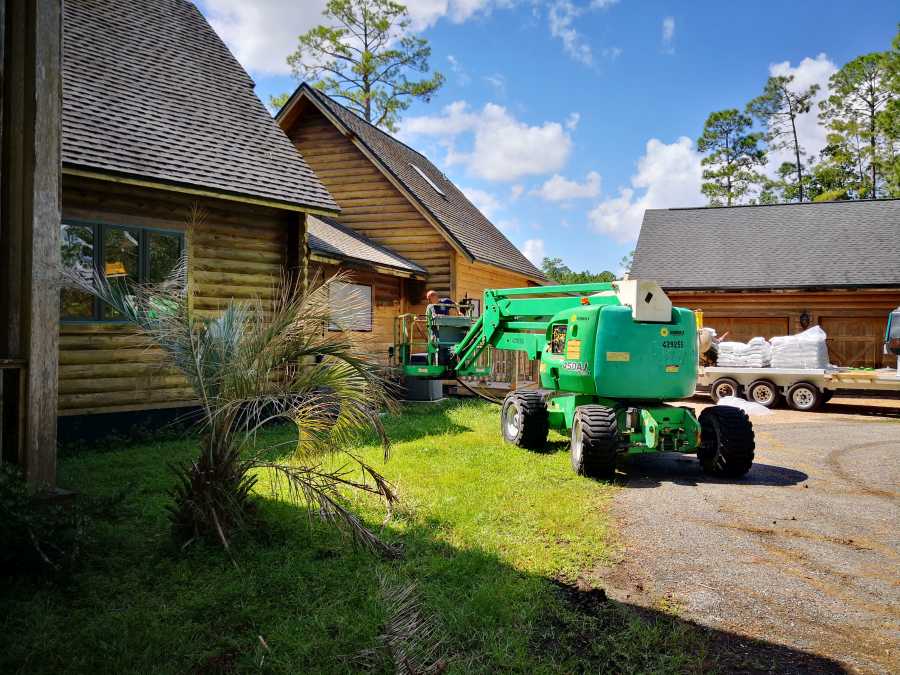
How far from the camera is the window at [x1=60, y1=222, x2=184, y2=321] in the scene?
9141mm

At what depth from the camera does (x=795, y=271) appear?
21156 millimetres

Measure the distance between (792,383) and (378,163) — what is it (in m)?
12.3

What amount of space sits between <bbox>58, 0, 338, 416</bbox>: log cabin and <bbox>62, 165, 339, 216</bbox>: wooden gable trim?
0.02m

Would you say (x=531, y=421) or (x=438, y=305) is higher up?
(x=438, y=305)

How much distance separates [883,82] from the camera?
3509cm

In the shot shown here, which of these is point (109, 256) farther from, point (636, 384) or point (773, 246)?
point (773, 246)

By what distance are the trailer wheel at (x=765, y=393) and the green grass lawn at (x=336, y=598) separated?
10.8m

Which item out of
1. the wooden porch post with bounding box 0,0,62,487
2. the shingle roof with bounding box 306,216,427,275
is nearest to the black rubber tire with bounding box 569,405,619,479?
the wooden porch post with bounding box 0,0,62,487

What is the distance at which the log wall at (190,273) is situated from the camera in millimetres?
9172

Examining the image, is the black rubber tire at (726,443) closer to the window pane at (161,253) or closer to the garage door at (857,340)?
the window pane at (161,253)

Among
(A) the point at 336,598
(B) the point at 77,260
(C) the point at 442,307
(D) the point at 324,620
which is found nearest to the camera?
(D) the point at 324,620

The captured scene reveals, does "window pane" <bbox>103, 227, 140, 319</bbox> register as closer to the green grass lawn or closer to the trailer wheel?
the green grass lawn

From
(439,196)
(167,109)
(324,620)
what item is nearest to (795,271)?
(439,196)

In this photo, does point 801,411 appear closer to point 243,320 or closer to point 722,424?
point 722,424
